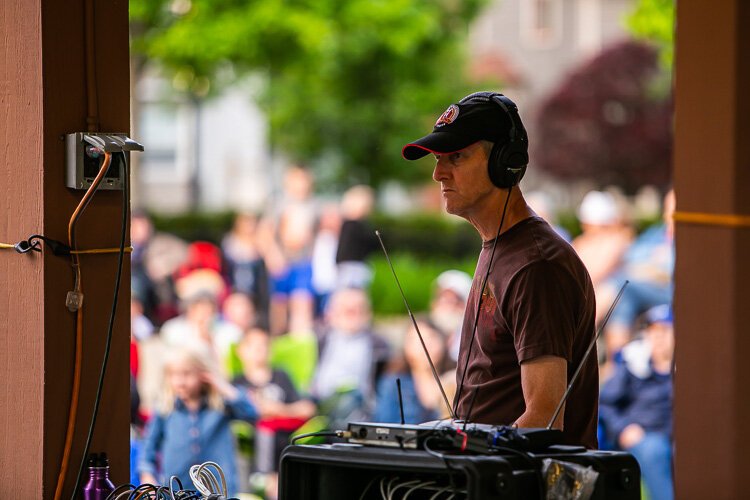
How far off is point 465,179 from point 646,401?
3976 millimetres

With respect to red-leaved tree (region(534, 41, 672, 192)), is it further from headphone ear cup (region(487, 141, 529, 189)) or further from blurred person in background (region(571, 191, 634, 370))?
headphone ear cup (region(487, 141, 529, 189))

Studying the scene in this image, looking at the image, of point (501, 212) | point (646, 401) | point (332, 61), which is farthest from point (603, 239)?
point (332, 61)

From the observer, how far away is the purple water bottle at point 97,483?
3096mm

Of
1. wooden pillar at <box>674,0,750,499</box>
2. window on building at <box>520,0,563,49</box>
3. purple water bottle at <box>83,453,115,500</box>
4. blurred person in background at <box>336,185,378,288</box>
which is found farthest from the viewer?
window on building at <box>520,0,563,49</box>

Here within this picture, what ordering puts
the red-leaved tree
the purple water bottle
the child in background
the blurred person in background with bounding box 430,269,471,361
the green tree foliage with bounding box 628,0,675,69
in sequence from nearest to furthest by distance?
the purple water bottle, the child in background, the blurred person in background with bounding box 430,269,471,361, the green tree foliage with bounding box 628,0,675,69, the red-leaved tree

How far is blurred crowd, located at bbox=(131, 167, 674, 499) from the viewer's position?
264 inches

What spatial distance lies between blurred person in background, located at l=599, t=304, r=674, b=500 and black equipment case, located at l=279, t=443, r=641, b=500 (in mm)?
4199

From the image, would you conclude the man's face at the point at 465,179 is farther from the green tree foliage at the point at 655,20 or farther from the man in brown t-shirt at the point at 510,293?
the green tree foliage at the point at 655,20

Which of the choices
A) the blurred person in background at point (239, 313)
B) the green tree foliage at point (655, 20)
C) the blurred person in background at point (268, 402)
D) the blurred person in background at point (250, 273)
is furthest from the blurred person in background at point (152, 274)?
the green tree foliage at point (655, 20)

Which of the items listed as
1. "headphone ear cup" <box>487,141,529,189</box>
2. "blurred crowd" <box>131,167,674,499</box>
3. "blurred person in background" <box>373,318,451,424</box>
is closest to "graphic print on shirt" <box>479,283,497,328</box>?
"headphone ear cup" <box>487,141,529,189</box>

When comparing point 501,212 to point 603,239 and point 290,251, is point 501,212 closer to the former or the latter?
point 603,239

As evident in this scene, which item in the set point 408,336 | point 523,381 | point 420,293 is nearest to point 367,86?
point 420,293

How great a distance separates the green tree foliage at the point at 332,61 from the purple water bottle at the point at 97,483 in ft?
38.4

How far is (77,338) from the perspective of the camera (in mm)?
3168
